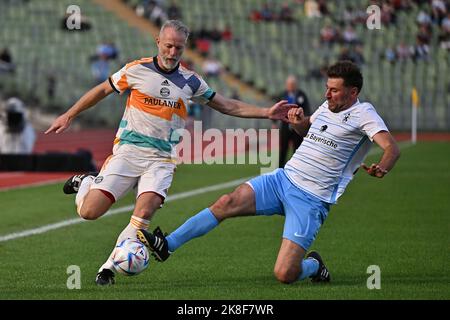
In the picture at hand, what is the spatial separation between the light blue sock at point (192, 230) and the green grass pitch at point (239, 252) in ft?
1.28

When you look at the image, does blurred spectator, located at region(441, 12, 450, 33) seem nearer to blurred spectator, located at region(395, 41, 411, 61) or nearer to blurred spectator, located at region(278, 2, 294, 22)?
blurred spectator, located at region(395, 41, 411, 61)

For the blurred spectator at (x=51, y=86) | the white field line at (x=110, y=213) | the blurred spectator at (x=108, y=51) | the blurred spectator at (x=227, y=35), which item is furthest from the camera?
the blurred spectator at (x=227, y=35)

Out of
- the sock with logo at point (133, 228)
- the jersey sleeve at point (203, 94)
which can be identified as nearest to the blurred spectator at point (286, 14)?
the jersey sleeve at point (203, 94)

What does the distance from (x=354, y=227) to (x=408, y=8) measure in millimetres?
30580

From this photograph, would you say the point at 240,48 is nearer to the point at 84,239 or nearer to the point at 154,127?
the point at 84,239

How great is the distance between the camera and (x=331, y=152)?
9484 mm

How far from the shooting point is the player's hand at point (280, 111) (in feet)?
31.7

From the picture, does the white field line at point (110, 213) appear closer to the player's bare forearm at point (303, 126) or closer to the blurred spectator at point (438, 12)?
the player's bare forearm at point (303, 126)

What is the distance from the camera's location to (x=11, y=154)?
22.8 meters

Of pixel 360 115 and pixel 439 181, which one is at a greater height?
pixel 360 115

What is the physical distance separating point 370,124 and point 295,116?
28.8 inches

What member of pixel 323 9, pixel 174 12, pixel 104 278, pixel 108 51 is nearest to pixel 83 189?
pixel 104 278

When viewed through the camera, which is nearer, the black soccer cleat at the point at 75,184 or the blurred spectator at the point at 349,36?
the black soccer cleat at the point at 75,184

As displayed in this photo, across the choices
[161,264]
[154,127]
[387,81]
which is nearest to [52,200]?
[161,264]
